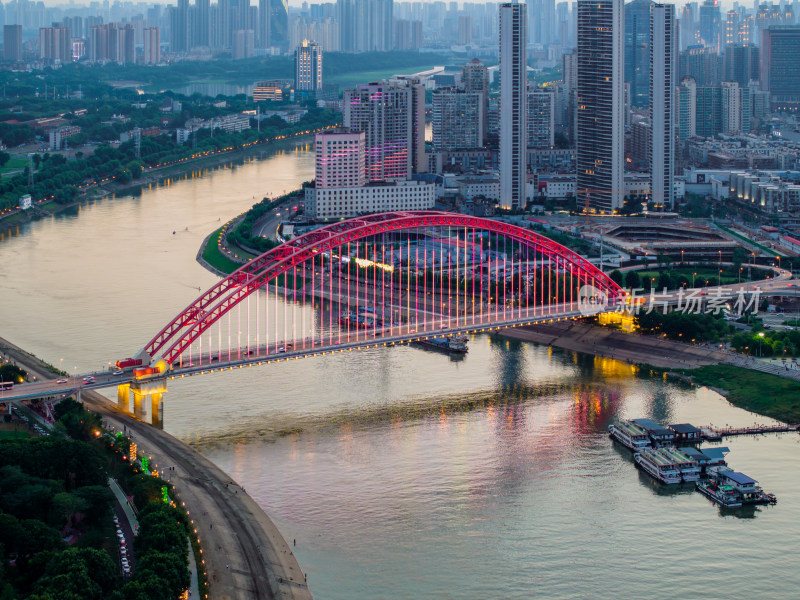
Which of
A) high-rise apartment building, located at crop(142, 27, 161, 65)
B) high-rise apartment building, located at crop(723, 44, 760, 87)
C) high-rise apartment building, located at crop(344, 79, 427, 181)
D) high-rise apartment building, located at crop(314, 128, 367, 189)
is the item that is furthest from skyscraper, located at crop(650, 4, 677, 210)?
high-rise apartment building, located at crop(142, 27, 161, 65)

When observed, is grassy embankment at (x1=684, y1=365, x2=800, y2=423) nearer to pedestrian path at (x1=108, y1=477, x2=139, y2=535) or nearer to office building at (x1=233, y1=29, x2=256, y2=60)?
pedestrian path at (x1=108, y1=477, x2=139, y2=535)

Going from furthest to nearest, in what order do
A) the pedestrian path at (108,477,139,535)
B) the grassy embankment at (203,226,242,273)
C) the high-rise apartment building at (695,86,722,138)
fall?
the high-rise apartment building at (695,86,722,138) < the grassy embankment at (203,226,242,273) < the pedestrian path at (108,477,139,535)

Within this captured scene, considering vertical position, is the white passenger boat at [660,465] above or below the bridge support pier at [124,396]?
below

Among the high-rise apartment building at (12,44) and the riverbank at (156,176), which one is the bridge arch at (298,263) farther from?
the high-rise apartment building at (12,44)

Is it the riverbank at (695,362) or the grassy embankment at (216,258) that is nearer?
the riverbank at (695,362)

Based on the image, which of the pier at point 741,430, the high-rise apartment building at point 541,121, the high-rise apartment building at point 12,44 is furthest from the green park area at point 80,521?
the high-rise apartment building at point 12,44

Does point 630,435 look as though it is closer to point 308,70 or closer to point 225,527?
point 225,527
